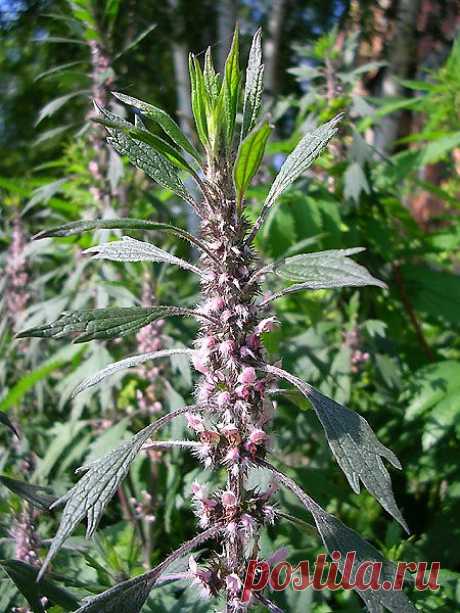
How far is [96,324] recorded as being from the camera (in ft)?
3.31

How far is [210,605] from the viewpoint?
1.35 meters

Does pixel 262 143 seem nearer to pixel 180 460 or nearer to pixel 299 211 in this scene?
pixel 299 211

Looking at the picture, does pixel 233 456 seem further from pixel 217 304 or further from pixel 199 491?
pixel 217 304

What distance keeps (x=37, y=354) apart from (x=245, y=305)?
65.4 inches

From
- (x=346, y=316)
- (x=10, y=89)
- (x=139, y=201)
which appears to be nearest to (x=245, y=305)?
(x=346, y=316)

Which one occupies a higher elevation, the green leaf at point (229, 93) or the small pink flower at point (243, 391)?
the green leaf at point (229, 93)

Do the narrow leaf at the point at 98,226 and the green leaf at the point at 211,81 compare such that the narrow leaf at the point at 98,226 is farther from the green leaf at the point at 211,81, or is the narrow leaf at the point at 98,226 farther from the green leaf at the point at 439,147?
the green leaf at the point at 439,147

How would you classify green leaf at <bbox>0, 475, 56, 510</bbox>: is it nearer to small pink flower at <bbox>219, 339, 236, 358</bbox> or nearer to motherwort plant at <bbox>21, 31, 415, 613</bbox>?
Result: motherwort plant at <bbox>21, 31, 415, 613</bbox>

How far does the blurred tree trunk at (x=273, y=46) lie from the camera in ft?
14.9

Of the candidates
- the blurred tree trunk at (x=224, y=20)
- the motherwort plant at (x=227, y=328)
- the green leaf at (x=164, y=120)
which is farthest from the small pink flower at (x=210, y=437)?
the blurred tree trunk at (x=224, y=20)

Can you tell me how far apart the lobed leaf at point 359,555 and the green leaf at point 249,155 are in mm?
471

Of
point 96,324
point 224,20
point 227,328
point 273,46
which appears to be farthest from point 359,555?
point 224,20

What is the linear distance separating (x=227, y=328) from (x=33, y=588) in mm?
608

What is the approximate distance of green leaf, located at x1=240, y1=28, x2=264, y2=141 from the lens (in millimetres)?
1103
